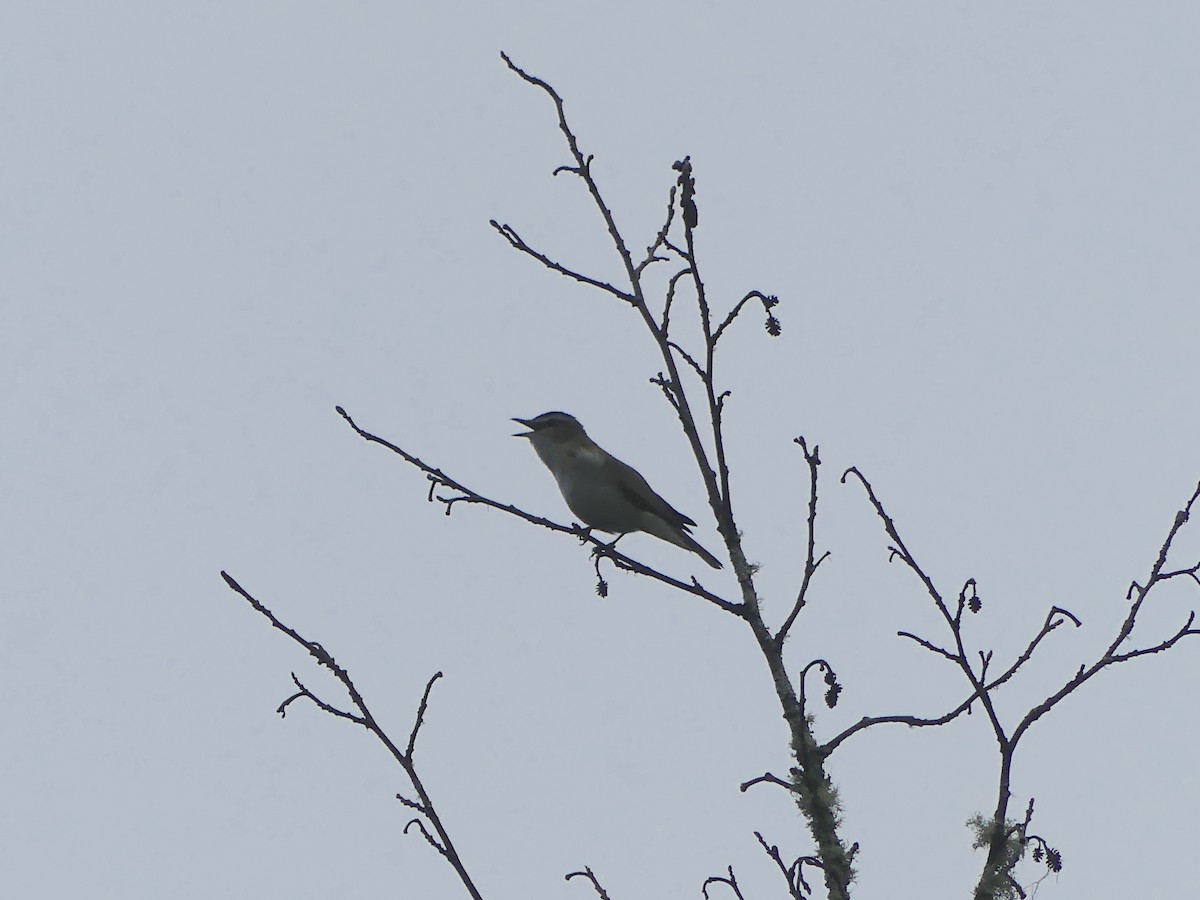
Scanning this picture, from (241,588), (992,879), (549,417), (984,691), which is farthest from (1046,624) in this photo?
(549,417)

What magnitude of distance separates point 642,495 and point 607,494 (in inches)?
9.1

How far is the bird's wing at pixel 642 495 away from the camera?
8852 millimetres

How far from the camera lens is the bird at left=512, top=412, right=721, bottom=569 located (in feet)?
28.8

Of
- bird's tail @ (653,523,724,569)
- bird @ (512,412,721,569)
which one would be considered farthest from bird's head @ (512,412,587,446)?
bird's tail @ (653,523,724,569)

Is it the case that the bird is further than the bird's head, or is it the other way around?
the bird's head

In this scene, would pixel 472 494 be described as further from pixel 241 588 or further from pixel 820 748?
pixel 820 748

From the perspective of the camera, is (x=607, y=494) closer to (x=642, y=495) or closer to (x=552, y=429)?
(x=642, y=495)

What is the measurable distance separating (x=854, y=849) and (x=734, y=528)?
3.19 ft

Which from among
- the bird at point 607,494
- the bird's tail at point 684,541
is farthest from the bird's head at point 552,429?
the bird's tail at point 684,541

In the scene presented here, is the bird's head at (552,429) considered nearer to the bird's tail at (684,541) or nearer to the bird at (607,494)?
the bird at (607,494)

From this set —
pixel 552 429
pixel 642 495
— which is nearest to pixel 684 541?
pixel 642 495

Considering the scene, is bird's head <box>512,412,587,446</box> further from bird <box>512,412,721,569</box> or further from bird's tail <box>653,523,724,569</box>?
bird's tail <box>653,523,724,569</box>

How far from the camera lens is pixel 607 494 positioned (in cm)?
878

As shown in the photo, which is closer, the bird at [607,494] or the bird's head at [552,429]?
the bird at [607,494]
